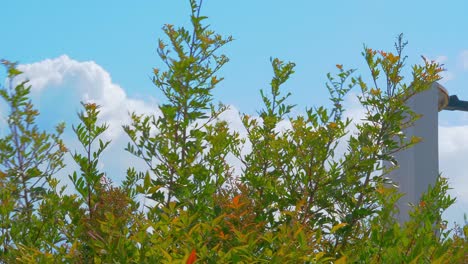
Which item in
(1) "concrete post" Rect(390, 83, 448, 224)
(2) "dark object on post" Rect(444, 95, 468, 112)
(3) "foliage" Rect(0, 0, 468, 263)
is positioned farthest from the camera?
(2) "dark object on post" Rect(444, 95, 468, 112)

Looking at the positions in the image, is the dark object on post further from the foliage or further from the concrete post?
the foliage

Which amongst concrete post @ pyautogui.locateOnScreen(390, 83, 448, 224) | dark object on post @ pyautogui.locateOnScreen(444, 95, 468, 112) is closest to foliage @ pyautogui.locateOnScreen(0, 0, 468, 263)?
concrete post @ pyautogui.locateOnScreen(390, 83, 448, 224)

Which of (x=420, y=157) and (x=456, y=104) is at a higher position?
(x=456, y=104)

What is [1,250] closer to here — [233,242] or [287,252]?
[233,242]

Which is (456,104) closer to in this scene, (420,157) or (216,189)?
(420,157)

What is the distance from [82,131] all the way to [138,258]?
1.15 metres

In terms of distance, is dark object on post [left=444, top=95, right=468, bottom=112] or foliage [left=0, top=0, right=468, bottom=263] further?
dark object on post [left=444, top=95, right=468, bottom=112]

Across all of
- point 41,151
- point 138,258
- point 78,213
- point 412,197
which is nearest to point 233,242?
point 138,258

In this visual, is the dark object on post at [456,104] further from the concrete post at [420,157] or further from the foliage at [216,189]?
the foliage at [216,189]

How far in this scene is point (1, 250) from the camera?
381cm

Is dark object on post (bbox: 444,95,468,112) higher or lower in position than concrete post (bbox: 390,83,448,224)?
higher

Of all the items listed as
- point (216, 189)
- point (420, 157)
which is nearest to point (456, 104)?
point (420, 157)

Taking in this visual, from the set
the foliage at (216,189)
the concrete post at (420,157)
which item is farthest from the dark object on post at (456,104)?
the foliage at (216,189)

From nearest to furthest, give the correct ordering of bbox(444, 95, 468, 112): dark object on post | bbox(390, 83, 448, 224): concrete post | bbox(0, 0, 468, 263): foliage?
bbox(0, 0, 468, 263): foliage < bbox(390, 83, 448, 224): concrete post < bbox(444, 95, 468, 112): dark object on post
